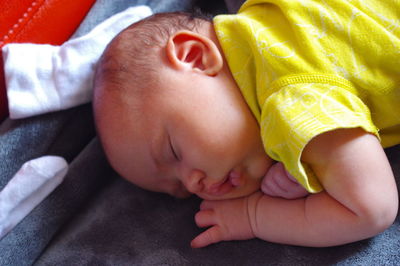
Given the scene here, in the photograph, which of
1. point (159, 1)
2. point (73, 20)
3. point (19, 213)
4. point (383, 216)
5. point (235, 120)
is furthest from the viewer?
point (159, 1)

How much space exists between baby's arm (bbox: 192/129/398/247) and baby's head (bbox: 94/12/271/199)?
0.39ft

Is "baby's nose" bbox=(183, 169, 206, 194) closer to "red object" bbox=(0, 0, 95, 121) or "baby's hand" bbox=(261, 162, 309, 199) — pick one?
"baby's hand" bbox=(261, 162, 309, 199)

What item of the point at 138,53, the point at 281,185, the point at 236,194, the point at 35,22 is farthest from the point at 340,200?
the point at 35,22

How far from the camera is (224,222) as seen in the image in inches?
37.8

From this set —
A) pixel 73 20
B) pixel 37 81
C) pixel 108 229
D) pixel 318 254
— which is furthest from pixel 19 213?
pixel 318 254

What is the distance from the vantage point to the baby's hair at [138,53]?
0.92 meters

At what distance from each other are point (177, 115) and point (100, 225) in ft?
1.16

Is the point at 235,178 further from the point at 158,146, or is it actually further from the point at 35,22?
the point at 35,22

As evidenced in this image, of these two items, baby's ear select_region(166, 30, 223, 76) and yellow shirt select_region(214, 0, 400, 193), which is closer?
yellow shirt select_region(214, 0, 400, 193)

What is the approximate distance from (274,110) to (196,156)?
0.61ft

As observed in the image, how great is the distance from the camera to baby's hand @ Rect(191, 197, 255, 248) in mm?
934

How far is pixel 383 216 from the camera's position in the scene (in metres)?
0.79

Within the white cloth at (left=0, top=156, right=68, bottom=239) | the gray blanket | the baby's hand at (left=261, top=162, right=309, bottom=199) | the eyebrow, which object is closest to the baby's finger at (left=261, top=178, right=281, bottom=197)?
the baby's hand at (left=261, top=162, right=309, bottom=199)

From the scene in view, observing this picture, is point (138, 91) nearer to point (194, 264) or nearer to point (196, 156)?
point (196, 156)
